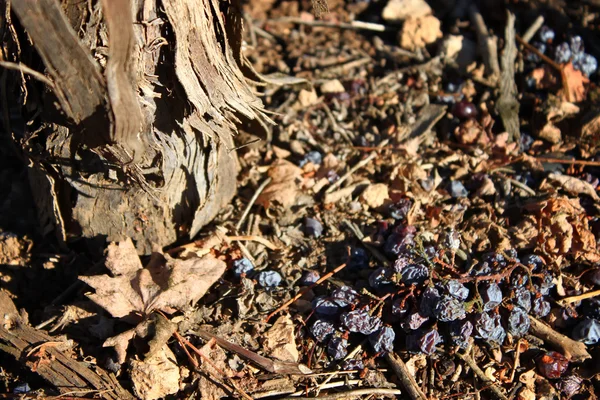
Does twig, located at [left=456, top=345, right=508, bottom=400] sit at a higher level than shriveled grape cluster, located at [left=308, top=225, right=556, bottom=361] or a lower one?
lower

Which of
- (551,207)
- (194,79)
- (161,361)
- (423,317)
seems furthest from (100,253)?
(551,207)

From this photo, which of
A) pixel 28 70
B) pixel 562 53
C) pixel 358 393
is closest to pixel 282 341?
pixel 358 393

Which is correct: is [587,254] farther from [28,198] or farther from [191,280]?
[28,198]

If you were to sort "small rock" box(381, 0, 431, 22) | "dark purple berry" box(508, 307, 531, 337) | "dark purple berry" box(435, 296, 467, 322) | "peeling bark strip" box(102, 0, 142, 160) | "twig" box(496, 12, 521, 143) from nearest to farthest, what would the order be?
"peeling bark strip" box(102, 0, 142, 160) < "dark purple berry" box(435, 296, 467, 322) < "dark purple berry" box(508, 307, 531, 337) < "twig" box(496, 12, 521, 143) < "small rock" box(381, 0, 431, 22)

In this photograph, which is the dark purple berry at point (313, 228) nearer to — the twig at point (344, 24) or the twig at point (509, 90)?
the twig at point (509, 90)

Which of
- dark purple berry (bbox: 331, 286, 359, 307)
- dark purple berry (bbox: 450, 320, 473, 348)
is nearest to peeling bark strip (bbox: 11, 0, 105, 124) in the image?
dark purple berry (bbox: 331, 286, 359, 307)

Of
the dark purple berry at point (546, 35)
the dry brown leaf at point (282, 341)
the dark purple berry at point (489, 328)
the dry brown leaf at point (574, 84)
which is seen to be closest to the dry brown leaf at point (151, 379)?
the dry brown leaf at point (282, 341)

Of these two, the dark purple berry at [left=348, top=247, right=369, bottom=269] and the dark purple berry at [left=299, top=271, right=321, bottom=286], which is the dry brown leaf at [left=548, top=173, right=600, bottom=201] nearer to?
the dark purple berry at [left=348, top=247, right=369, bottom=269]
